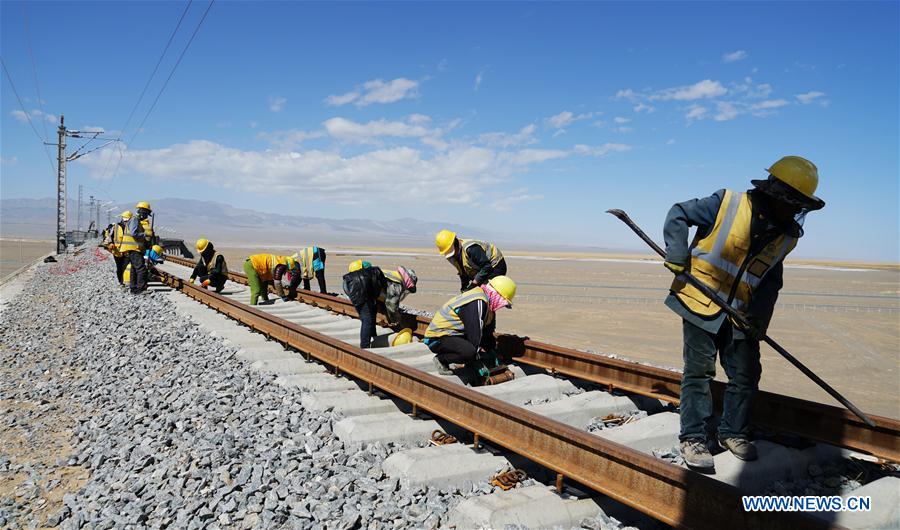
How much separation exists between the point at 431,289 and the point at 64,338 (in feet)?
40.6

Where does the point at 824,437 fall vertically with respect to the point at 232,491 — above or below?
above

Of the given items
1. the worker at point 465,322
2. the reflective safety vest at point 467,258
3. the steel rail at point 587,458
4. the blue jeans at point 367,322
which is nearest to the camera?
the steel rail at point 587,458

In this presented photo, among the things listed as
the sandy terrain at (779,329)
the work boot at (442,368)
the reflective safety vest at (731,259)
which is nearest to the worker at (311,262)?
the sandy terrain at (779,329)

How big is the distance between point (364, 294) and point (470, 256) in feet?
4.59

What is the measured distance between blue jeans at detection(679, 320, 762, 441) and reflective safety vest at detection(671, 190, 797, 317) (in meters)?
0.18

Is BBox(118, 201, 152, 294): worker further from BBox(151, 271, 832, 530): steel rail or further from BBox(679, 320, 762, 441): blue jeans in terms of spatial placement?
BBox(679, 320, 762, 441): blue jeans

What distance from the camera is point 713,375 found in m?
3.51

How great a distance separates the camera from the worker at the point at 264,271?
1042cm

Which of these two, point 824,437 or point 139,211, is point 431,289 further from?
point 824,437

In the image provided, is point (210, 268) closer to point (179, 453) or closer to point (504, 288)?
point (504, 288)

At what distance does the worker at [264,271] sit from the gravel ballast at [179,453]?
11.2 feet

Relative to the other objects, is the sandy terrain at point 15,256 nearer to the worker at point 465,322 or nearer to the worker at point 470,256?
the worker at point 470,256

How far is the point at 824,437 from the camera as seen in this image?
3822 mm

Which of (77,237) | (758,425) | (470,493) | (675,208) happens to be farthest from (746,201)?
(77,237)
